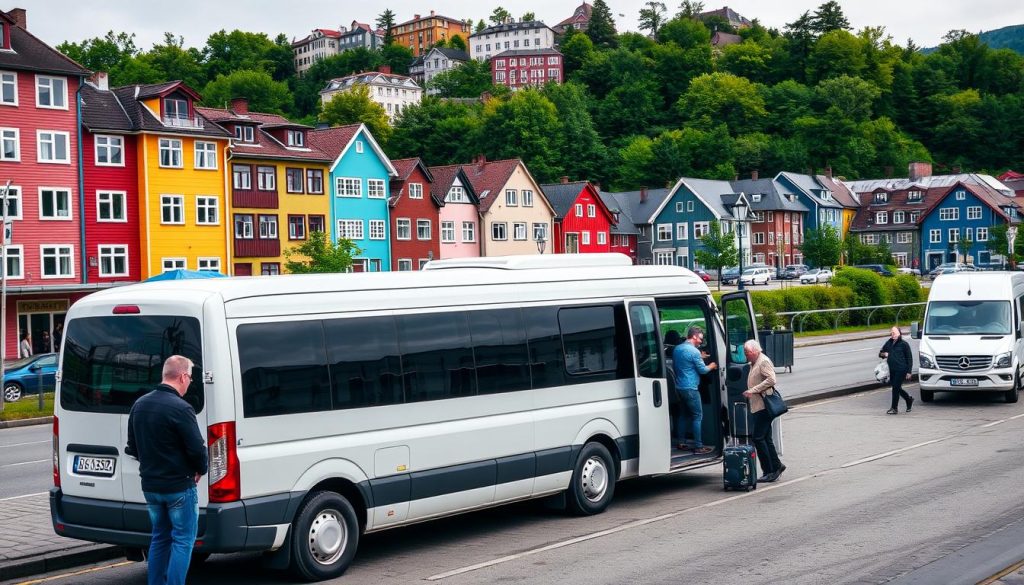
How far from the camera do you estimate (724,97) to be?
144 metres

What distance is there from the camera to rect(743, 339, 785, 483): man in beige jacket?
13.4 m

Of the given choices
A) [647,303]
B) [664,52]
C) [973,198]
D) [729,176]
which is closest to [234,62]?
[664,52]

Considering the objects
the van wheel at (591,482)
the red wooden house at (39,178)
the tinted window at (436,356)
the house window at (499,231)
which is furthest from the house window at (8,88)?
the tinted window at (436,356)

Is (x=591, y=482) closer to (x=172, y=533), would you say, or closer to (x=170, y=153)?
(x=172, y=533)

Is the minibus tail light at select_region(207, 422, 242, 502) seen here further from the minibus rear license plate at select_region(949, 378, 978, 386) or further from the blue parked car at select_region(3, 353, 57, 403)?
the blue parked car at select_region(3, 353, 57, 403)

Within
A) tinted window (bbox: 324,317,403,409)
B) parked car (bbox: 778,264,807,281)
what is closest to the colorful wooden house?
parked car (bbox: 778,264,807,281)

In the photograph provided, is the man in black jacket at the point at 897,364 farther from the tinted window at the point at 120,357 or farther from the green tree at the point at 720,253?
the green tree at the point at 720,253

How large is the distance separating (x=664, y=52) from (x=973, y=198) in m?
62.6

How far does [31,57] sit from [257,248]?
1647 centimetres

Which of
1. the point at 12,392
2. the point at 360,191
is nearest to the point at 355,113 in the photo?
the point at 360,191

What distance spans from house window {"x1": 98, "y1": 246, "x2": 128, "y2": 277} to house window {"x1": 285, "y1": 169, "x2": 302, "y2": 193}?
12.1m

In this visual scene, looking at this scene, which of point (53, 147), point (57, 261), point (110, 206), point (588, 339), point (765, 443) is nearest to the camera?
point (588, 339)

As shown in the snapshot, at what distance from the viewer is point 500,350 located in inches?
444

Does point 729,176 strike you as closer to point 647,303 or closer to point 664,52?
point 664,52
